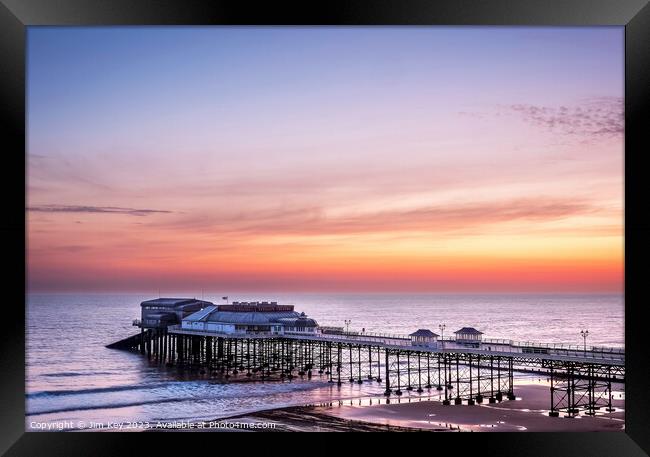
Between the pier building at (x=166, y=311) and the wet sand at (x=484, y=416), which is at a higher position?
the pier building at (x=166, y=311)

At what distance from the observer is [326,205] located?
26.7 m

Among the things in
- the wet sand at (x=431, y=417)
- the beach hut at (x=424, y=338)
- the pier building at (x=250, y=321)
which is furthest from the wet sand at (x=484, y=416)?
the pier building at (x=250, y=321)

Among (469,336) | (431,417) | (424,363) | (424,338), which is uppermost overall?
(424,338)

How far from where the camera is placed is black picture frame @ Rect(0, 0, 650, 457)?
8055mm

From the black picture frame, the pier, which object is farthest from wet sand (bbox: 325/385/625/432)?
A: the black picture frame

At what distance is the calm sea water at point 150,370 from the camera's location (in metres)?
20.7

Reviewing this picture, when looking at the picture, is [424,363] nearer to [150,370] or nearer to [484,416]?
[150,370]

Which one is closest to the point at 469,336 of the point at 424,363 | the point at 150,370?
the point at 424,363

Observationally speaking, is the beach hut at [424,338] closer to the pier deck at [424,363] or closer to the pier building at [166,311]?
the pier deck at [424,363]

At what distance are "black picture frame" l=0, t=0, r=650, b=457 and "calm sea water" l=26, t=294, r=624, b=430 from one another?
11.2m

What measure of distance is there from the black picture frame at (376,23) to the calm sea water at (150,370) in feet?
36.6

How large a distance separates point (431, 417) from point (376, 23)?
11021mm

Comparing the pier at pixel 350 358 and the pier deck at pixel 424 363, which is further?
the pier at pixel 350 358

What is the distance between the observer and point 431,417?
1669cm
